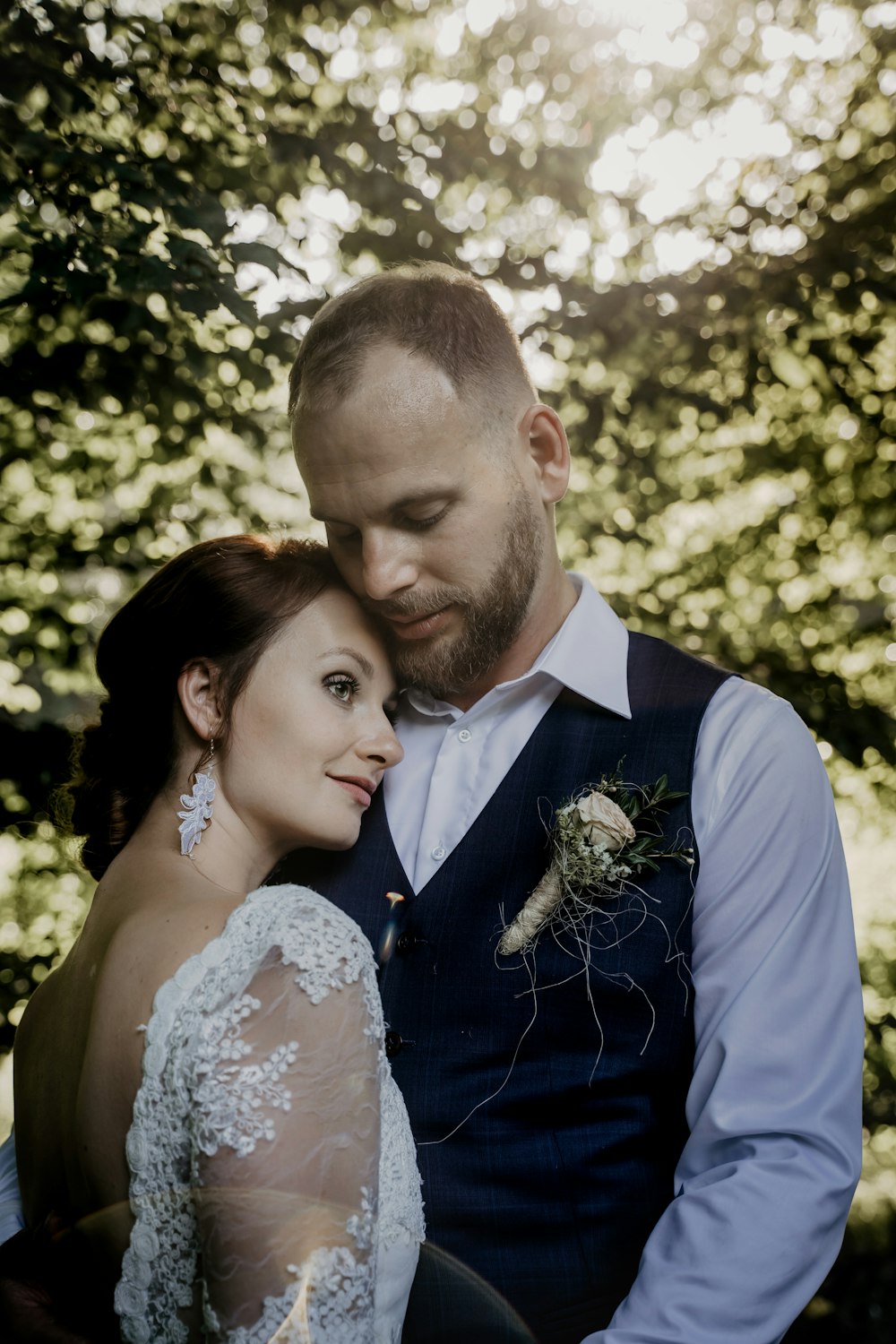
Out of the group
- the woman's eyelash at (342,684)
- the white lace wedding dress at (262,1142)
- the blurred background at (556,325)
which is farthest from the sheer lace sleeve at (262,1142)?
the blurred background at (556,325)

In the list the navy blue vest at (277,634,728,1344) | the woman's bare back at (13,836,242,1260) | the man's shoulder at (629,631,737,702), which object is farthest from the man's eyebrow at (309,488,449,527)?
the woman's bare back at (13,836,242,1260)

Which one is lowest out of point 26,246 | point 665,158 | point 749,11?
point 26,246

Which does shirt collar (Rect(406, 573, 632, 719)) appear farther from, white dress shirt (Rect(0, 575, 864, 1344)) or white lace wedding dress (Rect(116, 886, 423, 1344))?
white lace wedding dress (Rect(116, 886, 423, 1344))

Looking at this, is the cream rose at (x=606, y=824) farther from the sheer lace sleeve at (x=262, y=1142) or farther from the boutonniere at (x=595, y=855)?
the sheer lace sleeve at (x=262, y=1142)

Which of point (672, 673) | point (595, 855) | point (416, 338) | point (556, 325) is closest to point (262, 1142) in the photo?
point (595, 855)

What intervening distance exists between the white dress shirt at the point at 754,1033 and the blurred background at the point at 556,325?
147cm

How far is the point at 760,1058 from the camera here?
5.76 feet

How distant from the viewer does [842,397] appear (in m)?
3.71

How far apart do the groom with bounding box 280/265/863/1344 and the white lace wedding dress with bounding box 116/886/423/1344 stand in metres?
0.36

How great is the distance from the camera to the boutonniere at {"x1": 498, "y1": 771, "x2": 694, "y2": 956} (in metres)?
1.87

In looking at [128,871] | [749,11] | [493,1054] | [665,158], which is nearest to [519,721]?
[493,1054]

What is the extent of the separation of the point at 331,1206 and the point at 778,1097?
0.79 metres

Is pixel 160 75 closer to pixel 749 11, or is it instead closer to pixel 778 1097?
pixel 749 11

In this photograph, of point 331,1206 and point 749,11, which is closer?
point 331,1206
